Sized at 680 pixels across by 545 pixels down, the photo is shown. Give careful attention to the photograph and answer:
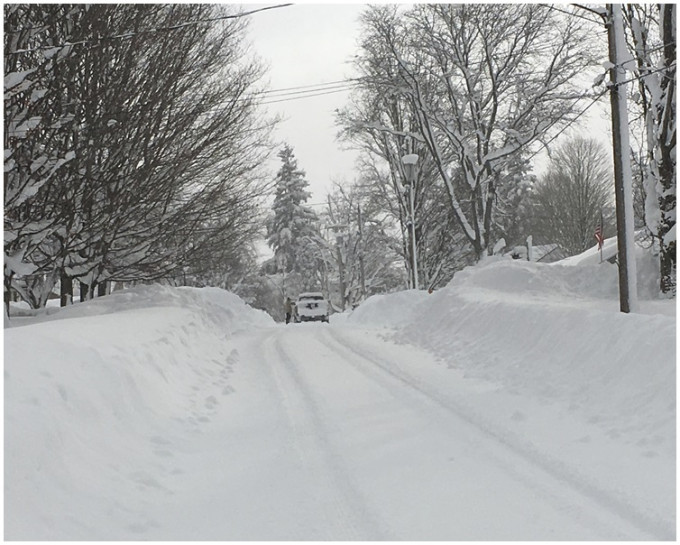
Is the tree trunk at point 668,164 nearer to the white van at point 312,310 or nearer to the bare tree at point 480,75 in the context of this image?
the bare tree at point 480,75

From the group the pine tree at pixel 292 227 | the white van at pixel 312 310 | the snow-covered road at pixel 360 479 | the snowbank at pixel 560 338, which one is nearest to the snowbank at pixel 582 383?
the snowbank at pixel 560 338

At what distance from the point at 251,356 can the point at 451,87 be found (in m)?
14.5

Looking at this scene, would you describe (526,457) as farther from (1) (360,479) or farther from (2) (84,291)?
(2) (84,291)

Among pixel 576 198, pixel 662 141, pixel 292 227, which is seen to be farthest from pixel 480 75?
pixel 292 227

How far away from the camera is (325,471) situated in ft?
18.3

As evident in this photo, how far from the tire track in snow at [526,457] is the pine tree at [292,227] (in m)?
47.9

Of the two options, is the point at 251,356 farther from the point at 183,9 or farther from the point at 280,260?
the point at 280,260

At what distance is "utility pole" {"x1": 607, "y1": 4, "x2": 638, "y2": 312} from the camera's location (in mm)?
10258

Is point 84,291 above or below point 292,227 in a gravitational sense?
below

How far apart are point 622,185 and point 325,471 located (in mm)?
7374

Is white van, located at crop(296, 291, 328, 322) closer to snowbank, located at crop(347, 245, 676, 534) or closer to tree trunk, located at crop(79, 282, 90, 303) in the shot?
tree trunk, located at crop(79, 282, 90, 303)

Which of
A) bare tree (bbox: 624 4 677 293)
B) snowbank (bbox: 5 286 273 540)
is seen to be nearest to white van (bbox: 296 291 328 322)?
bare tree (bbox: 624 4 677 293)

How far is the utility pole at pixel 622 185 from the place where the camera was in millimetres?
10258

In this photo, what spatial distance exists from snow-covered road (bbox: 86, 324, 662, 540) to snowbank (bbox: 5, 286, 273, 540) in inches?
12.3
